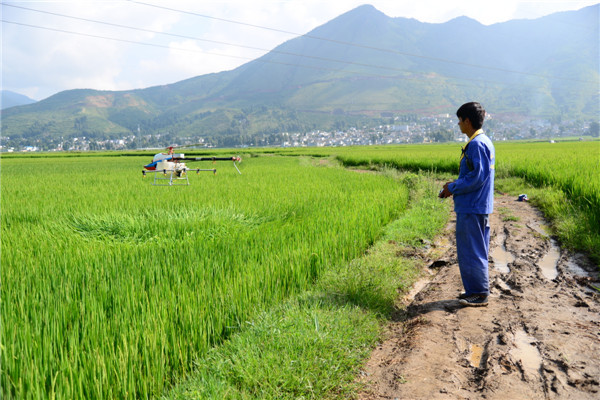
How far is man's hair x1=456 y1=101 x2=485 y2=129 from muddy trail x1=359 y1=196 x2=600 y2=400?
1881mm

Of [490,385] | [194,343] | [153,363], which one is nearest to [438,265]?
[490,385]

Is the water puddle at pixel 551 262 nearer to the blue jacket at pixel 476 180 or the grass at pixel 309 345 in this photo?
the blue jacket at pixel 476 180

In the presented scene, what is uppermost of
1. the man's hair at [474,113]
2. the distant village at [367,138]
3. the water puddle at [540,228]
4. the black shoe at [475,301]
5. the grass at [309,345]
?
the distant village at [367,138]

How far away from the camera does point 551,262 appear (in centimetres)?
511

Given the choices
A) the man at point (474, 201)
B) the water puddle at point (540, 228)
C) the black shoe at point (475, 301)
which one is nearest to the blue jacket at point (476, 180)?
the man at point (474, 201)

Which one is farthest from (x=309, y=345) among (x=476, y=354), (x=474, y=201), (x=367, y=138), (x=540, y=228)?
(x=367, y=138)

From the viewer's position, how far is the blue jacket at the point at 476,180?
11.8ft

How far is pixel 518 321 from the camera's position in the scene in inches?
132

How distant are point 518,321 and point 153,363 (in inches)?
123

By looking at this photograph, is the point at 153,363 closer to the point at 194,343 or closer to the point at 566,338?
the point at 194,343

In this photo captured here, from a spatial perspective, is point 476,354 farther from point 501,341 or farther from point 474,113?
point 474,113

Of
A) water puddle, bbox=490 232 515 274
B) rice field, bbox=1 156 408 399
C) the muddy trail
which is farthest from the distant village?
the muddy trail

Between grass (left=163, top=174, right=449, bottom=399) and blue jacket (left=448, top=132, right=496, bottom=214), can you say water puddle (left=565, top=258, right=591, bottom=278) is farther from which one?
grass (left=163, top=174, right=449, bottom=399)

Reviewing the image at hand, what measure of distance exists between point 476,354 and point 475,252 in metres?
1.21
